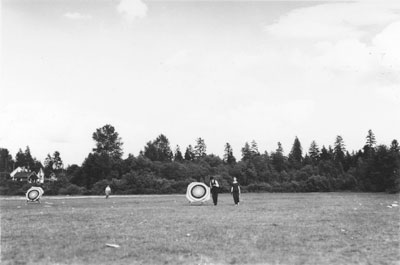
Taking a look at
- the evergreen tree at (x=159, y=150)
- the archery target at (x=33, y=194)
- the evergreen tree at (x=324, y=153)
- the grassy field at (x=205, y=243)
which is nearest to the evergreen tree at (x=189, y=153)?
the evergreen tree at (x=159, y=150)

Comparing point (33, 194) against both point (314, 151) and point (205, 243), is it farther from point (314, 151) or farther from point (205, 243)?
point (314, 151)

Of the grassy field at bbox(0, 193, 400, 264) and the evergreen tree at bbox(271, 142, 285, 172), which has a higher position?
the evergreen tree at bbox(271, 142, 285, 172)

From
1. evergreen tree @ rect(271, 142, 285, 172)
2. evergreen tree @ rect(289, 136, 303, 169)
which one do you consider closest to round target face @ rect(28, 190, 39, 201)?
evergreen tree @ rect(271, 142, 285, 172)

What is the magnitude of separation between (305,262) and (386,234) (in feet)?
17.0

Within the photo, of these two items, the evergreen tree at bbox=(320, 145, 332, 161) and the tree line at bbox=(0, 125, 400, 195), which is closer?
the tree line at bbox=(0, 125, 400, 195)

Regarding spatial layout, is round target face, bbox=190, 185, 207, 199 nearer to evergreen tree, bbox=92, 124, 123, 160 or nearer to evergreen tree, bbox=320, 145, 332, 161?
evergreen tree, bbox=92, 124, 123, 160

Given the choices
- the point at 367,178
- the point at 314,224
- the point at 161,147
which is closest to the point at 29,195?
the point at 314,224

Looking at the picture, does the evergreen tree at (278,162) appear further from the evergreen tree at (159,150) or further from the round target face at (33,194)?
the round target face at (33,194)

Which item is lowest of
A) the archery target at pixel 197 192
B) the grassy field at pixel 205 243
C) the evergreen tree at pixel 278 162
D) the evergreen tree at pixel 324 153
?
the grassy field at pixel 205 243

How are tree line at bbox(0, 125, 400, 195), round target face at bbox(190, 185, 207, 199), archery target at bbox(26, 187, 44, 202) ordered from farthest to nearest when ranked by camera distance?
tree line at bbox(0, 125, 400, 195) → archery target at bbox(26, 187, 44, 202) → round target face at bbox(190, 185, 207, 199)

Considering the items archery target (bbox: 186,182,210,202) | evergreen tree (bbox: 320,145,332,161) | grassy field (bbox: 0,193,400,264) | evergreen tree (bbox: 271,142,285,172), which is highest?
evergreen tree (bbox: 320,145,332,161)

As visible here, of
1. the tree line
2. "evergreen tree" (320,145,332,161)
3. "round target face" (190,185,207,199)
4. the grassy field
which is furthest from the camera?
"evergreen tree" (320,145,332,161)

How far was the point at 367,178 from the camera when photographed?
3359 inches

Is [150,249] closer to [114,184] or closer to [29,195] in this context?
[29,195]
